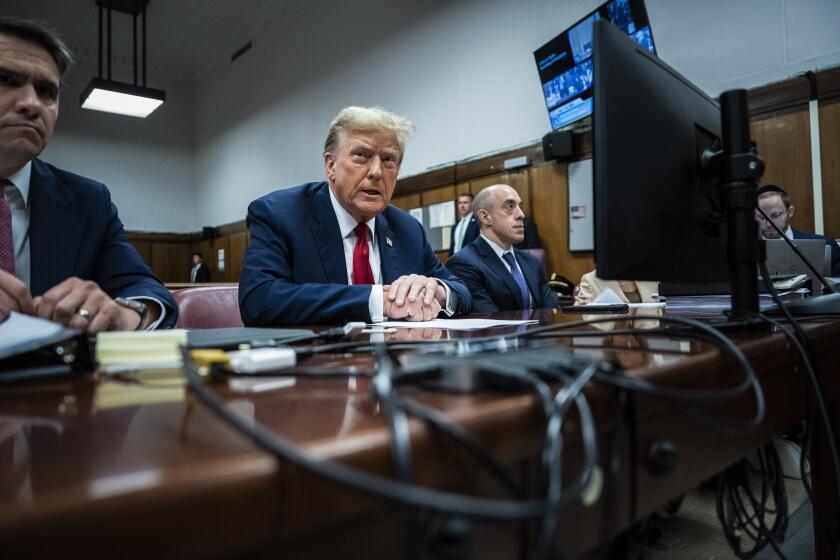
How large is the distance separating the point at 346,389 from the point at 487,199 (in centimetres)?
301

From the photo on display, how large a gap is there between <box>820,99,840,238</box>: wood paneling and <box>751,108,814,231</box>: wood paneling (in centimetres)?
7

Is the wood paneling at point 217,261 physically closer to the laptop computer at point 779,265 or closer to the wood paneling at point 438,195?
the wood paneling at point 438,195

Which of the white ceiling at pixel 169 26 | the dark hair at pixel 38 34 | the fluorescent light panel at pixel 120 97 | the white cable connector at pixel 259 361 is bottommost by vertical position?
the white cable connector at pixel 259 361

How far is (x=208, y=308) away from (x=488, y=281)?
156 cm

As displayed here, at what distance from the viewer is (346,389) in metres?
0.40

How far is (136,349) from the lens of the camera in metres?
0.53

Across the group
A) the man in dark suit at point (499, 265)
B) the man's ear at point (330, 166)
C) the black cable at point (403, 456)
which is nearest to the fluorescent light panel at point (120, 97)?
the man in dark suit at point (499, 265)

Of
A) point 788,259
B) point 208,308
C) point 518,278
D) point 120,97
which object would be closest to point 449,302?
point 208,308

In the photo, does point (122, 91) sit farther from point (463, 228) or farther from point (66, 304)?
point (66, 304)

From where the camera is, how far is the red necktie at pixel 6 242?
3.56ft

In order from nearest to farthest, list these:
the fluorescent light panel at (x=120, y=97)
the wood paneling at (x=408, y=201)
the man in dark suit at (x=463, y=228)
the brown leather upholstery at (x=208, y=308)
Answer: the brown leather upholstery at (x=208, y=308) < the man in dark suit at (x=463, y=228) < the wood paneling at (x=408, y=201) < the fluorescent light panel at (x=120, y=97)

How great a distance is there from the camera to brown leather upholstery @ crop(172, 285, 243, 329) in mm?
1571

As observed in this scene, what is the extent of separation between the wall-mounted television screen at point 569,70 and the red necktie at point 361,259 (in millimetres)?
2800

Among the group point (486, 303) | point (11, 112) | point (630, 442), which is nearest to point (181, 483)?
point (630, 442)
